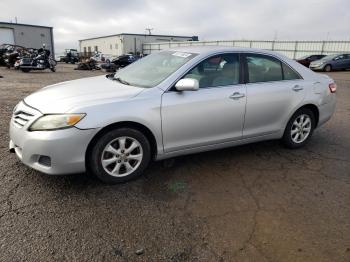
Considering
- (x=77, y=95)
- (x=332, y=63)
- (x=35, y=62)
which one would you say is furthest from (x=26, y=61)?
(x=332, y=63)

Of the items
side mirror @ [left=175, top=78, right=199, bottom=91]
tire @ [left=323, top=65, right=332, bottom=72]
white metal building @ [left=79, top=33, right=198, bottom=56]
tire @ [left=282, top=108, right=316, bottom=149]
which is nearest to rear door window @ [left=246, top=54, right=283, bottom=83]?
tire @ [left=282, top=108, right=316, bottom=149]

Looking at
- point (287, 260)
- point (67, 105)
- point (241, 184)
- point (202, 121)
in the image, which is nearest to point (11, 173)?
point (67, 105)

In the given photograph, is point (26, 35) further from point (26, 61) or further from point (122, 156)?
point (122, 156)

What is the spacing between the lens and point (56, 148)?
299 centimetres

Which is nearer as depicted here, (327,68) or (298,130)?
(298,130)

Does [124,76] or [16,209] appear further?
[124,76]

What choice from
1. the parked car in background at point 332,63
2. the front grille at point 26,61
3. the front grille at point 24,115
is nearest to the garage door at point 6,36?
the front grille at point 26,61

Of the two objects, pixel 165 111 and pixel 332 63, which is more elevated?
pixel 332 63

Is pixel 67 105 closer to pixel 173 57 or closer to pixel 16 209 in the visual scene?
pixel 16 209

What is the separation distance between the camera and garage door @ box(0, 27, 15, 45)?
3609 cm

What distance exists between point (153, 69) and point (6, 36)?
39.4m

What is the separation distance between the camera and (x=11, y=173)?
359 centimetres

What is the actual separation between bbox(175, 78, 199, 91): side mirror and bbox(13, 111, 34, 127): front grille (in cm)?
156

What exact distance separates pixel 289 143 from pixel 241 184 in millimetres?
1529
